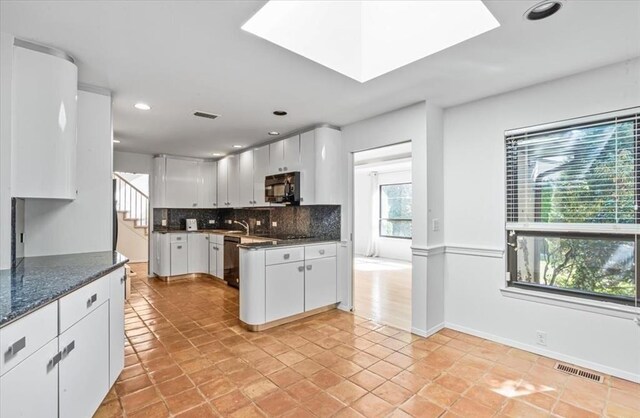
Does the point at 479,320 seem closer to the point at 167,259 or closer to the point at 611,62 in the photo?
the point at 611,62

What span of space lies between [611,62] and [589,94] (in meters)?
0.24

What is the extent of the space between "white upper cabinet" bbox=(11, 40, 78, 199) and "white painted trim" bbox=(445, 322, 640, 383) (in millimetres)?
3704

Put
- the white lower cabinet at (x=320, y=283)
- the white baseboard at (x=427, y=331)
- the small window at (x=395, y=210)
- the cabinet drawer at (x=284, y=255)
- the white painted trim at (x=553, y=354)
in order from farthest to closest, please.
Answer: the small window at (x=395, y=210) < the white lower cabinet at (x=320, y=283) < the cabinet drawer at (x=284, y=255) < the white baseboard at (x=427, y=331) < the white painted trim at (x=553, y=354)

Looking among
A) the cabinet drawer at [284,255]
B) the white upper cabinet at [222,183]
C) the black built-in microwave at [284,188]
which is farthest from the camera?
the white upper cabinet at [222,183]

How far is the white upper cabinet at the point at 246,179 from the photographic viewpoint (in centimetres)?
525

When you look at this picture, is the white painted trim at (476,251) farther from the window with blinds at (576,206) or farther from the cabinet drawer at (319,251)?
the cabinet drawer at (319,251)

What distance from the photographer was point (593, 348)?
2.46 meters

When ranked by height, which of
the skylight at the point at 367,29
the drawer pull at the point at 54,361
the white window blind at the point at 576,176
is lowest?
the drawer pull at the point at 54,361

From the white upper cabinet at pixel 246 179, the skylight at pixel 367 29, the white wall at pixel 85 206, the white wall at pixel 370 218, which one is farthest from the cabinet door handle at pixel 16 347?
the white wall at pixel 370 218

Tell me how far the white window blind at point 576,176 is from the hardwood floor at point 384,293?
1.67m

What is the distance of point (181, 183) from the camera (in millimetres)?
6074

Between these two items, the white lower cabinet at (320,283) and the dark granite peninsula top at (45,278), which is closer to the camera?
the dark granite peninsula top at (45,278)

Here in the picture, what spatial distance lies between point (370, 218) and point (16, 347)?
809cm

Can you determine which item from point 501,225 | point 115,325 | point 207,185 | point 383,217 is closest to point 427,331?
point 501,225
